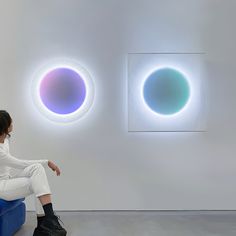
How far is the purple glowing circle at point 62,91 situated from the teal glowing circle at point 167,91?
817mm

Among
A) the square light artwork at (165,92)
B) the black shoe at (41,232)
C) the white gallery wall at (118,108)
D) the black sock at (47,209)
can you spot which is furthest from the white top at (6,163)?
the square light artwork at (165,92)

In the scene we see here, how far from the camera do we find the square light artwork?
12.9ft

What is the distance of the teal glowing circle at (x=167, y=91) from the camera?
12.9 ft

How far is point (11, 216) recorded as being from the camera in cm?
295

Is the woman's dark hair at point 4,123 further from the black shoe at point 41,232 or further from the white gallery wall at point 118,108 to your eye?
the white gallery wall at point 118,108

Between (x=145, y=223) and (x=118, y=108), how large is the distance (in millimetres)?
1319

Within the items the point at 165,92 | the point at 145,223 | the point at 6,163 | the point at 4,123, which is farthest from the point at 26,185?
the point at 165,92

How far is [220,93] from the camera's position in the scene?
3973mm

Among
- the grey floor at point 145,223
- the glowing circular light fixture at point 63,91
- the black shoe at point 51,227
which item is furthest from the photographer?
the glowing circular light fixture at point 63,91

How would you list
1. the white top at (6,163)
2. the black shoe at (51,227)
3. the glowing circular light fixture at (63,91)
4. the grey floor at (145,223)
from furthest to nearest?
the glowing circular light fixture at (63,91) → the grey floor at (145,223) → the white top at (6,163) → the black shoe at (51,227)

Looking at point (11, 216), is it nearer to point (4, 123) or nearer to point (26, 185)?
point (26, 185)

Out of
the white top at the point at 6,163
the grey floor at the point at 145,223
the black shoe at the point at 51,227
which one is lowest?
the grey floor at the point at 145,223

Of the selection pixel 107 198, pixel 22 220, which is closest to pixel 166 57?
pixel 107 198

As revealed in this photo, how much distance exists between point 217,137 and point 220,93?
1.71ft
